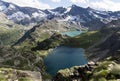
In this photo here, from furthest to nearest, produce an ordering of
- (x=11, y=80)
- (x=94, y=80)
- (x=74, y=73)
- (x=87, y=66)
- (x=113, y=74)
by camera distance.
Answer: (x=74, y=73)
(x=87, y=66)
(x=11, y=80)
(x=113, y=74)
(x=94, y=80)

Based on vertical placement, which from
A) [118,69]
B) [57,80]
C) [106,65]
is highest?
[118,69]

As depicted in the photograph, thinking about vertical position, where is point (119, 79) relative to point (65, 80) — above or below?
above

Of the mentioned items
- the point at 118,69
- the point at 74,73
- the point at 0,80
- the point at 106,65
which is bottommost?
the point at 74,73

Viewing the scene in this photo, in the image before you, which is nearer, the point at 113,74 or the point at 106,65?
the point at 113,74

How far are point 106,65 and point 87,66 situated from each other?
67.0 feet

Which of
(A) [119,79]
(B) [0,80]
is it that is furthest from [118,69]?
(B) [0,80]

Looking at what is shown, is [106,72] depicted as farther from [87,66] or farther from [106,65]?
[87,66]

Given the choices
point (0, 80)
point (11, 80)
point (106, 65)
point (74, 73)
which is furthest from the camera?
point (74, 73)

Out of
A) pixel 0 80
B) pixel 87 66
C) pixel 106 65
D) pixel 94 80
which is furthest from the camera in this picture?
pixel 87 66

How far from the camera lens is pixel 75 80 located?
39.2 m

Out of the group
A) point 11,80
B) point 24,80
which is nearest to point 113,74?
point 24,80

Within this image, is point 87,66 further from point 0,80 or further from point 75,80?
point 0,80

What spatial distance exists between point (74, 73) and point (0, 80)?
18.9 m

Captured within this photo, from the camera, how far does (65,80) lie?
48312 mm
